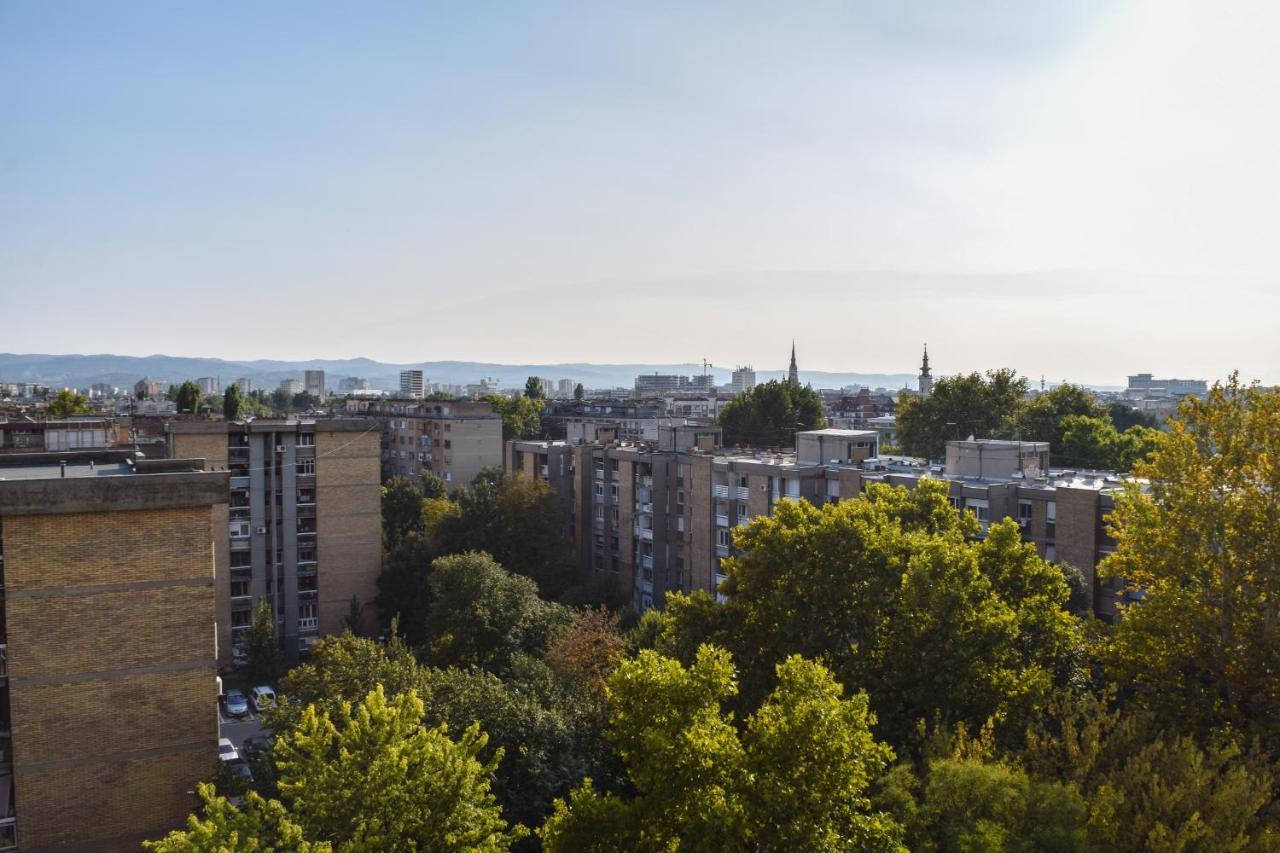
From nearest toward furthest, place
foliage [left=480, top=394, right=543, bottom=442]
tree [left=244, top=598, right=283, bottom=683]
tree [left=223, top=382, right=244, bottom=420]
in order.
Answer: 1. tree [left=244, top=598, right=283, bottom=683]
2. foliage [left=480, top=394, right=543, bottom=442]
3. tree [left=223, top=382, right=244, bottom=420]

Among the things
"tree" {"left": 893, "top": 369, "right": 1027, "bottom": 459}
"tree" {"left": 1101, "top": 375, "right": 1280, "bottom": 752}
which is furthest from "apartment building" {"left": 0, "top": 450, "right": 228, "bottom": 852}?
"tree" {"left": 893, "top": 369, "right": 1027, "bottom": 459}

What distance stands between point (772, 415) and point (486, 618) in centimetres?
4942

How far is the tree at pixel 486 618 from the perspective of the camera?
34531 mm

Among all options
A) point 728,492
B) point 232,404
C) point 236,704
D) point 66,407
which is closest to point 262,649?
point 236,704

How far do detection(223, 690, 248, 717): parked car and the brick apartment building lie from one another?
17.5 metres

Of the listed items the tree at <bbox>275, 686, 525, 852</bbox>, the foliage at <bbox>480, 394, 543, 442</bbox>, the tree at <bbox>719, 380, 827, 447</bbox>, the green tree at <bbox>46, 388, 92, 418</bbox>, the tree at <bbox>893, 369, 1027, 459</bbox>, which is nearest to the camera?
the tree at <bbox>275, 686, 525, 852</bbox>

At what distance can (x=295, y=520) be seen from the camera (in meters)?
44.1

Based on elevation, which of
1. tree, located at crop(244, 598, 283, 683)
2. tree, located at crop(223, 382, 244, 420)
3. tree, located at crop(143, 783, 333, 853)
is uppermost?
tree, located at crop(223, 382, 244, 420)

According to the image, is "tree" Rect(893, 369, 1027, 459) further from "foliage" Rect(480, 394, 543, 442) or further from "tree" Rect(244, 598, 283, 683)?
"tree" Rect(244, 598, 283, 683)

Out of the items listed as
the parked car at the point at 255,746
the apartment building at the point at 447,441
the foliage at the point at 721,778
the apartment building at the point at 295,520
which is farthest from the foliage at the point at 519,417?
the foliage at the point at 721,778

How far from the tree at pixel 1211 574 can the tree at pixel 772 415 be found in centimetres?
5692

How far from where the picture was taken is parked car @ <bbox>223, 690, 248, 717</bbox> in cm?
3797

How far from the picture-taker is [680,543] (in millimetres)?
49844

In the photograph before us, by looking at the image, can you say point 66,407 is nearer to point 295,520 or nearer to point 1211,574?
point 295,520
